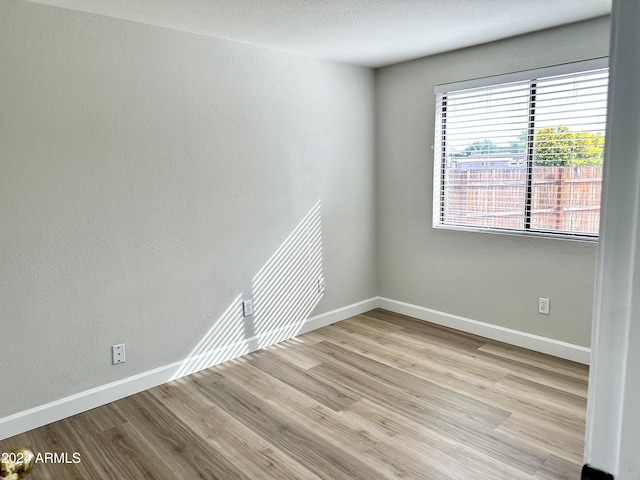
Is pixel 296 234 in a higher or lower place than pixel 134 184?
lower

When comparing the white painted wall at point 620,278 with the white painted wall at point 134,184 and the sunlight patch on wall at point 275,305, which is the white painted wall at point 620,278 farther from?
the sunlight patch on wall at point 275,305

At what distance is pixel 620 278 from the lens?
14.1 inches

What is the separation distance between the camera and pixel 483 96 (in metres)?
3.62

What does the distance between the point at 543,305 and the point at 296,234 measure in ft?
6.38

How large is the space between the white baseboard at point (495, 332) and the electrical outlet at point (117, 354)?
249 centimetres

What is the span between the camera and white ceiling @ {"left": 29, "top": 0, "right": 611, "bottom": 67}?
2568 millimetres

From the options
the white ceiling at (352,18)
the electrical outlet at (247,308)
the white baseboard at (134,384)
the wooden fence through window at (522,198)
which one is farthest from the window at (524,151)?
the electrical outlet at (247,308)

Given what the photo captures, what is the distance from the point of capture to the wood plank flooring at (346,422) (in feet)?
7.25

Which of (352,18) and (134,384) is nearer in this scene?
(352,18)

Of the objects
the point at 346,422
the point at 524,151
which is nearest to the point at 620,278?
the point at 346,422

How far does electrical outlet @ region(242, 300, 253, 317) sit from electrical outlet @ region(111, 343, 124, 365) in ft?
2.98

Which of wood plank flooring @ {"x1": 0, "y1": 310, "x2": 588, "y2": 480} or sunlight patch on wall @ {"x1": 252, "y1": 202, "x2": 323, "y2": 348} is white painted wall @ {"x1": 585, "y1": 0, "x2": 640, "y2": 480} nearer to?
wood plank flooring @ {"x1": 0, "y1": 310, "x2": 588, "y2": 480}

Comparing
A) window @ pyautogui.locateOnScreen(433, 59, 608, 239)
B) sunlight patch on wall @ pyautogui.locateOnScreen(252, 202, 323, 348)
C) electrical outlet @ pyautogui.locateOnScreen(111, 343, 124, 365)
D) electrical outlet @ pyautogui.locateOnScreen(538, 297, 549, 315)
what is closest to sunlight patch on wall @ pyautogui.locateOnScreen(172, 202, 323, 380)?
sunlight patch on wall @ pyautogui.locateOnScreen(252, 202, 323, 348)

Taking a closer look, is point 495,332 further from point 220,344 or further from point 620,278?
point 620,278
